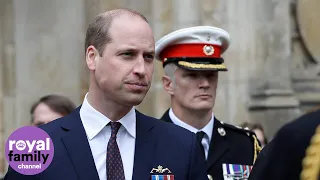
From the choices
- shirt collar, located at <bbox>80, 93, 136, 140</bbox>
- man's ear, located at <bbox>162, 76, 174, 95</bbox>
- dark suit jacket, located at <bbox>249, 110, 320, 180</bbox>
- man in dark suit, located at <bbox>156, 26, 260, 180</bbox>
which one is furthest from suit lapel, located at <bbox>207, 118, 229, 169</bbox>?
dark suit jacket, located at <bbox>249, 110, 320, 180</bbox>

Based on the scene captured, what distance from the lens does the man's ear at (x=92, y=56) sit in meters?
3.44

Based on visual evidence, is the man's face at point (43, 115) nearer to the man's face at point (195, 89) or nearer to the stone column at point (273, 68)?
the man's face at point (195, 89)

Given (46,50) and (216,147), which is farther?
(46,50)

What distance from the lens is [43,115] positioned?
5.12 meters

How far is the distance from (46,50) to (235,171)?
4.64 metres

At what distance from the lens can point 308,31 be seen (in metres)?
9.56

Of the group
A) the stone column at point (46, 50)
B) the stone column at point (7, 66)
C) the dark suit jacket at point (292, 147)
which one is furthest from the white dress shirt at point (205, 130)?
the stone column at point (7, 66)

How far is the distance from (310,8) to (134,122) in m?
6.45

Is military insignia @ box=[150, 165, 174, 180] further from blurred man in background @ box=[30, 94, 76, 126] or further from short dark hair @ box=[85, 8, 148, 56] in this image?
blurred man in background @ box=[30, 94, 76, 126]

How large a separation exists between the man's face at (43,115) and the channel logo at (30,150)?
5.42ft

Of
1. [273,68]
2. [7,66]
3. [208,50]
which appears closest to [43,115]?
[208,50]

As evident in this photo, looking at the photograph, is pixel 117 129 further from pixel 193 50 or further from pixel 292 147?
pixel 193 50

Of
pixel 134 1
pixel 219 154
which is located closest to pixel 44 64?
pixel 134 1

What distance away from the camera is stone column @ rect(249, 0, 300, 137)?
359 inches
